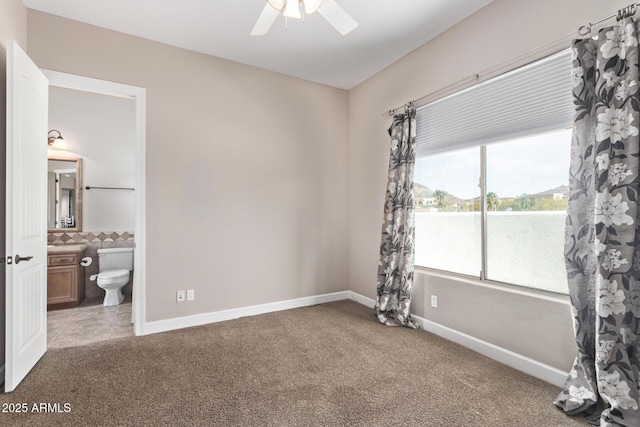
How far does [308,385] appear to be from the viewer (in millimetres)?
2133

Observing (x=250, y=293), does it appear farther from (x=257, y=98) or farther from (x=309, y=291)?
(x=257, y=98)

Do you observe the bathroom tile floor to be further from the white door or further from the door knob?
the door knob

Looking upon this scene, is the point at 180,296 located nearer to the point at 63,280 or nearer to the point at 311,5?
the point at 63,280

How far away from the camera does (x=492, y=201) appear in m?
2.61

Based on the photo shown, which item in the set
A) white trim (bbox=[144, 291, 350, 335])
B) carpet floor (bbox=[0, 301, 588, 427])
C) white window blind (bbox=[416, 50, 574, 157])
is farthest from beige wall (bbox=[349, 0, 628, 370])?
white trim (bbox=[144, 291, 350, 335])

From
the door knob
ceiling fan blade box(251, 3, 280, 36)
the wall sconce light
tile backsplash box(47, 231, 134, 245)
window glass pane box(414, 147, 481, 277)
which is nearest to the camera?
ceiling fan blade box(251, 3, 280, 36)

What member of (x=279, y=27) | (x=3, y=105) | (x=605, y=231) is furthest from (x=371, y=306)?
(x=3, y=105)

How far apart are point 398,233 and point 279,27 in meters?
2.33

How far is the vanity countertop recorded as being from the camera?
3916 mm

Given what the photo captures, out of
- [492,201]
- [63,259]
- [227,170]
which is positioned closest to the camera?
[492,201]

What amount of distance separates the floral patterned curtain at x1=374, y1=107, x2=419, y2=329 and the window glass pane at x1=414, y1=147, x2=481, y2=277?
214 mm

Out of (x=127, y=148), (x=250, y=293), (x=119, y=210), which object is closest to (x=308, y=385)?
(x=250, y=293)

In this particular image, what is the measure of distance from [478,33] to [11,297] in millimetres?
4013

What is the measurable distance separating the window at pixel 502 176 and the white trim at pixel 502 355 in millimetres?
543
